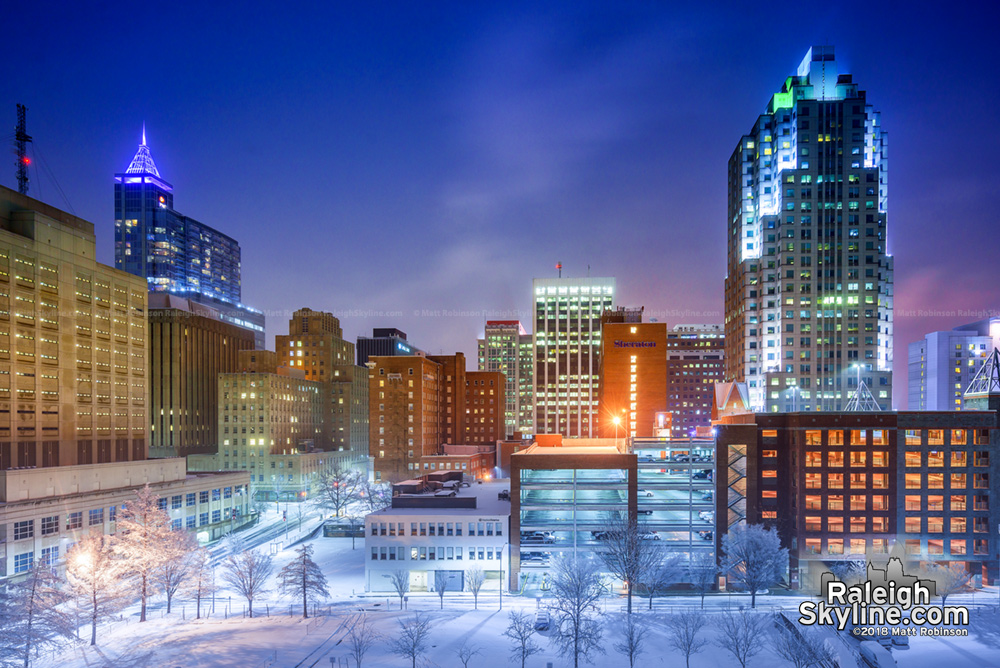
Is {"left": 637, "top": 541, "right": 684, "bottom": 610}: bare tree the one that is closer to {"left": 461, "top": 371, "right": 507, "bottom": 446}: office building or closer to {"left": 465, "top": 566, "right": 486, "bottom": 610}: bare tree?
{"left": 465, "top": 566, "right": 486, "bottom": 610}: bare tree

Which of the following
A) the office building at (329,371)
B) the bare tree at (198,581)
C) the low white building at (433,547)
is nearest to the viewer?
the bare tree at (198,581)

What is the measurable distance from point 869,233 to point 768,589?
75.3m

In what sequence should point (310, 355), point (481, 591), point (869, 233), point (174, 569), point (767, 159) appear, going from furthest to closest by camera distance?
point (310, 355), point (767, 159), point (869, 233), point (481, 591), point (174, 569)

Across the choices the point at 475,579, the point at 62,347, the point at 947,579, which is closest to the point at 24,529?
the point at 62,347

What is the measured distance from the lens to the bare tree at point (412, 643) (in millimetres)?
46531

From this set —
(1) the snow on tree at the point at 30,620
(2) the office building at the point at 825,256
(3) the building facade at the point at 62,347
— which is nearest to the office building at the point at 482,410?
(2) the office building at the point at 825,256

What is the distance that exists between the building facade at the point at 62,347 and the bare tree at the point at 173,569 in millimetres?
35680

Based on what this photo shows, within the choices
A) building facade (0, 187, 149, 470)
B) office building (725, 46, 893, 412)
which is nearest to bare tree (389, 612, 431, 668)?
building facade (0, 187, 149, 470)

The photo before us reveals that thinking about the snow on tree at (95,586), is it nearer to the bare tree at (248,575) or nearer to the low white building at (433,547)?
the bare tree at (248,575)

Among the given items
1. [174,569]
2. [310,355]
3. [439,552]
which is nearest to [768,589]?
[439,552]

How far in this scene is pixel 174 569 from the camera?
61.7 metres

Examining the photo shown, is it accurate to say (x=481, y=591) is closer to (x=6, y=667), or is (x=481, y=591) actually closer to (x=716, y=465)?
(x=716, y=465)

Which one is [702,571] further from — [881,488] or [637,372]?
[637,372]

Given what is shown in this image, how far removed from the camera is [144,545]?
61.2 meters
